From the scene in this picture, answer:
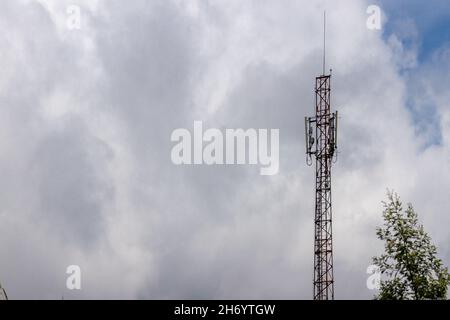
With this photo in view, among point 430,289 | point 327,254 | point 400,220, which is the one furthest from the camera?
point 327,254

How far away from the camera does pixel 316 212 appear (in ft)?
234

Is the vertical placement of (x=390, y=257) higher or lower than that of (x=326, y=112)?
lower

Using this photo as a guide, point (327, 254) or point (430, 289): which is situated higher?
point (327, 254)
